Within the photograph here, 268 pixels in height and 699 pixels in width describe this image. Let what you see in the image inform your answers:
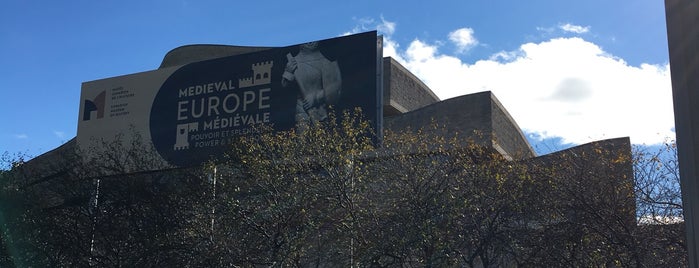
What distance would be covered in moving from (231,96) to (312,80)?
3659 millimetres

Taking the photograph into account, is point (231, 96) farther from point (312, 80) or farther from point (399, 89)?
point (399, 89)

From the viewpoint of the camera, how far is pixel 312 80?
2536cm

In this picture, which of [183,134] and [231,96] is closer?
[231,96]

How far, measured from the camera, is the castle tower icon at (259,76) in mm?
26516

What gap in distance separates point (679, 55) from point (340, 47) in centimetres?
1861

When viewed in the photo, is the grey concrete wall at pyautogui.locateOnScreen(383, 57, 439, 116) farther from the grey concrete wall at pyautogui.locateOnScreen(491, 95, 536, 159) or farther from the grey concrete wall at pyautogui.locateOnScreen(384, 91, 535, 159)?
the grey concrete wall at pyautogui.locateOnScreen(491, 95, 536, 159)

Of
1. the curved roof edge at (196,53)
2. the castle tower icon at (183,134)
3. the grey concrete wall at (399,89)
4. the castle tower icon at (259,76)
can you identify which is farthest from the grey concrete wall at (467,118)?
the curved roof edge at (196,53)

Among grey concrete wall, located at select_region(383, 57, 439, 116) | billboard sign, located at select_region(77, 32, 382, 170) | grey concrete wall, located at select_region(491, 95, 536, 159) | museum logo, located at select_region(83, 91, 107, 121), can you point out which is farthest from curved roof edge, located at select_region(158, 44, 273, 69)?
grey concrete wall, located at select_region(491, 95, 536, 159)

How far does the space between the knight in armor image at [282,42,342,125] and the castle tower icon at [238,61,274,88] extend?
746mm

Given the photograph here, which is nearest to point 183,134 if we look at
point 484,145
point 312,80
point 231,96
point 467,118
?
point 231,96

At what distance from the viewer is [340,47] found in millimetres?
24953

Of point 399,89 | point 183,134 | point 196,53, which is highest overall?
point 196,53

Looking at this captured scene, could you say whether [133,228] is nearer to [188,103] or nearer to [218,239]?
[218,239]

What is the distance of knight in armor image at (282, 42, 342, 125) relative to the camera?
80.7 ft
